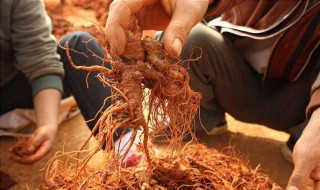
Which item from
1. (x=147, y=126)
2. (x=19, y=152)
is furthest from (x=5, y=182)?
(x=147, y=126)

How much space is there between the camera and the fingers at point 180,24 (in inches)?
42.9

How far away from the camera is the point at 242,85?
1.82 metres

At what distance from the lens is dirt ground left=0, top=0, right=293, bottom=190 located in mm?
1784

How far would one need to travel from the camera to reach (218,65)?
6.05ft

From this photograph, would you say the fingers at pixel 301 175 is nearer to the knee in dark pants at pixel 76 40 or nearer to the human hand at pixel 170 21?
the human hand at pixel 170 21

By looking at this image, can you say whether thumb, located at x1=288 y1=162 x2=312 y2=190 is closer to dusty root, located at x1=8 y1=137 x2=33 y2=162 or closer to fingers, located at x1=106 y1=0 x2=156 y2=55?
fingers, located at x1=106 y1=0 x2=156 y2=55

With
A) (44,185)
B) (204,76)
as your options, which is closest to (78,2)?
(204,76)

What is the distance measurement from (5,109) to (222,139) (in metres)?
1.08

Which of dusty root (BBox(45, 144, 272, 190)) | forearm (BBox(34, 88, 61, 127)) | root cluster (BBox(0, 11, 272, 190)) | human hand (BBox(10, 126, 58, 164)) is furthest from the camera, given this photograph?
forearm (BBox(34, 88, 61, 127))

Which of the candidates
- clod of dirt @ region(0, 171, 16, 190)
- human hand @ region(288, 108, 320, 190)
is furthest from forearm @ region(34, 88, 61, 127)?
human hand @ region(288, 108, 320, 190)

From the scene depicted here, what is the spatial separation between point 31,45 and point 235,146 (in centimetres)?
106

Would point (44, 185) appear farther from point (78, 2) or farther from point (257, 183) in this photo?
point (78, 2)

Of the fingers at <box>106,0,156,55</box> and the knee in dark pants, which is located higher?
the fingers at <box>106,0,156,55</box>

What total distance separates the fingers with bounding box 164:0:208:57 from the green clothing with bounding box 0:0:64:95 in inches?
32.5
